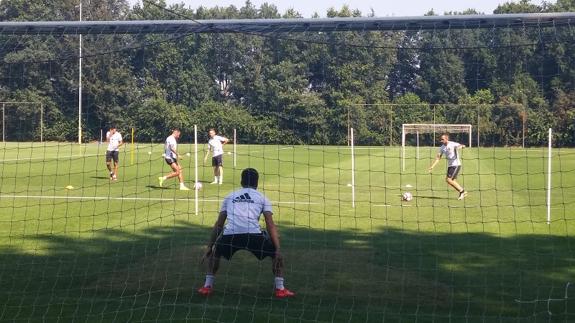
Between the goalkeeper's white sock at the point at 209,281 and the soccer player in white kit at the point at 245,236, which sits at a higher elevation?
the soccer player in white kit at the point at 245,236

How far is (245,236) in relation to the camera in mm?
9500

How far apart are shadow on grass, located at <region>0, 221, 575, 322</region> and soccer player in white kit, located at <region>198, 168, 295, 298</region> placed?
302mm

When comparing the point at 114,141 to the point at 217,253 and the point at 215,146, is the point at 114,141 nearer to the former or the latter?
the point at 215,146

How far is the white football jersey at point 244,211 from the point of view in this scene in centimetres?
953

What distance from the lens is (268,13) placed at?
87.0 feet

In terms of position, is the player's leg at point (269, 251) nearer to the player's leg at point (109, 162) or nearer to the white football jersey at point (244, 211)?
the white football jersey at point (244, 211)

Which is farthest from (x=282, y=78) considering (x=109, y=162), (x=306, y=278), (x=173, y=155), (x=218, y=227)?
(x=109, y=162)

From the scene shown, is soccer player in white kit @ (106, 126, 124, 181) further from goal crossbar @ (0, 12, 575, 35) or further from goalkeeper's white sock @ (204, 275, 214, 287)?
goalkeeper's white sock @ (204, 275, 214, 287)

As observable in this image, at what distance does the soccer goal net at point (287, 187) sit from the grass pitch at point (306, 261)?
0.18 feet

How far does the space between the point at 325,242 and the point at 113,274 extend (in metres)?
3.92

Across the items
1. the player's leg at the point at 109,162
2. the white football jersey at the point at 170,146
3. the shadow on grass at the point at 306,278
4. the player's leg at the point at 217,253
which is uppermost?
the white football jersey at the point at 170,146

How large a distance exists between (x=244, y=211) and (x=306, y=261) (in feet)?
7.69

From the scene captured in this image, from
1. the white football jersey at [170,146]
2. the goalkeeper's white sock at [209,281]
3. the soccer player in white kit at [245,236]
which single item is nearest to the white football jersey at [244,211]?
the soccer player in white kit at [245,236]

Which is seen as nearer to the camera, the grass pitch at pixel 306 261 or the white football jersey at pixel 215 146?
the grass pitch at pixel 306 261
